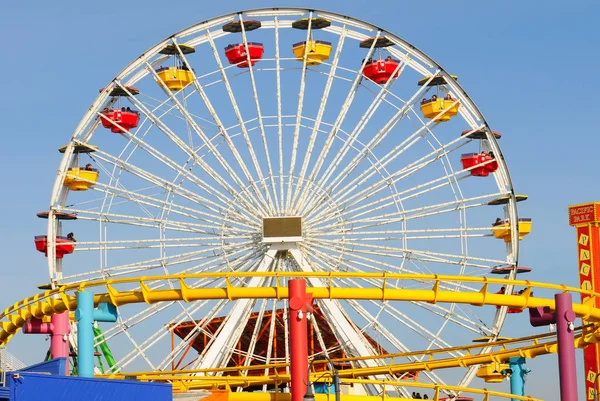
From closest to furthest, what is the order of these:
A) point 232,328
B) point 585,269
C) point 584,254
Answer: point 232,328, point 585,269, point 584,254

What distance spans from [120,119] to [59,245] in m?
4.62

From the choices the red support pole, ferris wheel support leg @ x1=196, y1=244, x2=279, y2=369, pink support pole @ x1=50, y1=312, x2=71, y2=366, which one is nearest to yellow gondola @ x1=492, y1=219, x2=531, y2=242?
ferris wheel support leg @ x1=196, y1=244, x2=279, y2=369

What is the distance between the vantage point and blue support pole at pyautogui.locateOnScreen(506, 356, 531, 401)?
34.8 m

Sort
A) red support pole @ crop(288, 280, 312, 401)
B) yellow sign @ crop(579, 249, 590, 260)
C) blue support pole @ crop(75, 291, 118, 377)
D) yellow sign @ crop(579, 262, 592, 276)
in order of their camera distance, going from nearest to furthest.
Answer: red support pole @ crop(288, 280, 312, 401), blue support pole @ crop(75, 291, 118, 377), yellow sign @ crop(579, 262, 592, 276), yellow sign @ crop(579, 249, 590, 260)

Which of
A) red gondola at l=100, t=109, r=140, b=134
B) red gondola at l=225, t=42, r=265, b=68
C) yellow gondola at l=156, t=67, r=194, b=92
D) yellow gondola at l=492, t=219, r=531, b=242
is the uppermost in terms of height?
red gondola at l=225, t=42, r=265, b=68

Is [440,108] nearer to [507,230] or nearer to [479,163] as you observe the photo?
[479,163]

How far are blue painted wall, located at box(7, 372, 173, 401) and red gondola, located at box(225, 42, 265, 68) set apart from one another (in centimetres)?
1871

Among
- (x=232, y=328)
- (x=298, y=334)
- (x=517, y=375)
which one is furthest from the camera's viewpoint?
(x=232, y=328)

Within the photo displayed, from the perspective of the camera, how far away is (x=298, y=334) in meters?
30.6

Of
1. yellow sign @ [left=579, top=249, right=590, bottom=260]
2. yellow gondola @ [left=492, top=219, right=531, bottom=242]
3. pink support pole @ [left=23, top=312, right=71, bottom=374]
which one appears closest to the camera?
pink support pole @ [left=23, top=312, right=71, bottom=374]

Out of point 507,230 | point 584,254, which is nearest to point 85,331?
point 507,230

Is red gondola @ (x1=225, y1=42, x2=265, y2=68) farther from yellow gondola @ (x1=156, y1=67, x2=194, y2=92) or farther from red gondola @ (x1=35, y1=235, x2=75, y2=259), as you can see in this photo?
red gondola @ (x1=35, y1=235, x2=75, y2=259)

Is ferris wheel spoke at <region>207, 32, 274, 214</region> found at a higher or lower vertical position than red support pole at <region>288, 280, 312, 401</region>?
higher

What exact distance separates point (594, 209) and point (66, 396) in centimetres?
3574
